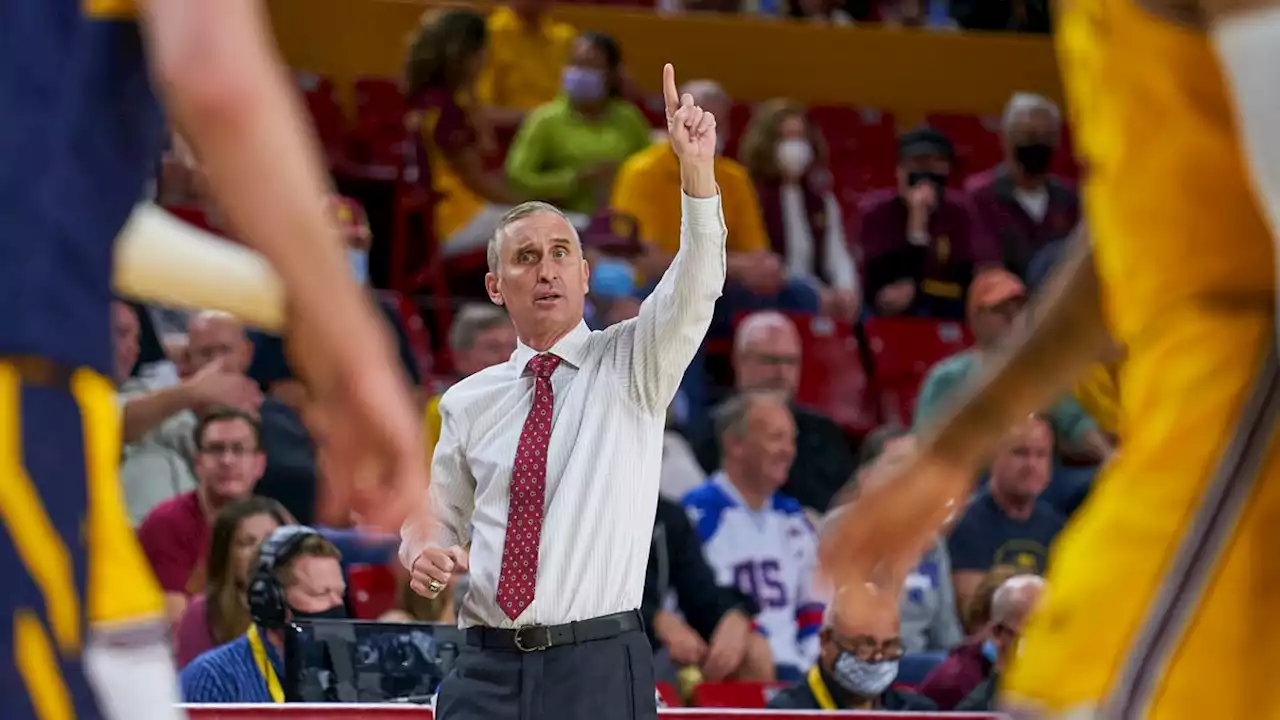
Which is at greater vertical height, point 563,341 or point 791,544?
point 563,341

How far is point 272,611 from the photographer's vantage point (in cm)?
615

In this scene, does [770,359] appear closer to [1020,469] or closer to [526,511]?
[1020,469]

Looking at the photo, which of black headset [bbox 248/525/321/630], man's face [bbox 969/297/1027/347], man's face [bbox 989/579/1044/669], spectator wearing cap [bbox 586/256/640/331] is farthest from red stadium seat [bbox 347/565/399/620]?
man's face [bbox 969/297/1027/347]

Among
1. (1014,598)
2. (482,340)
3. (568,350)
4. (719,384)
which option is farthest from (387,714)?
(719,384)

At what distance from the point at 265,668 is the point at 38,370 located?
4.09 meters

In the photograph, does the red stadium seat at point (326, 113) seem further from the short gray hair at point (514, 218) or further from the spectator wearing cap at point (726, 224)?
the short gray hair at point (514, 218)

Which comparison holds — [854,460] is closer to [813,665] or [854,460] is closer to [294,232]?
[813,665]

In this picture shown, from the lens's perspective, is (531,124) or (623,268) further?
(531,124)

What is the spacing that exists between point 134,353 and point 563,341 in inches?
115

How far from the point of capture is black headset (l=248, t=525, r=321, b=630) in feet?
20.2

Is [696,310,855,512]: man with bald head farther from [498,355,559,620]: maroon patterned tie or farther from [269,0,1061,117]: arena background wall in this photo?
[269,0,1061,117]: arena background wall

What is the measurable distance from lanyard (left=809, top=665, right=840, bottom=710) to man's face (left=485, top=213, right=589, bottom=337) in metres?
2.14

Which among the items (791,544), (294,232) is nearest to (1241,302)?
(294,232)

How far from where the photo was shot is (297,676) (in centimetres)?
602
